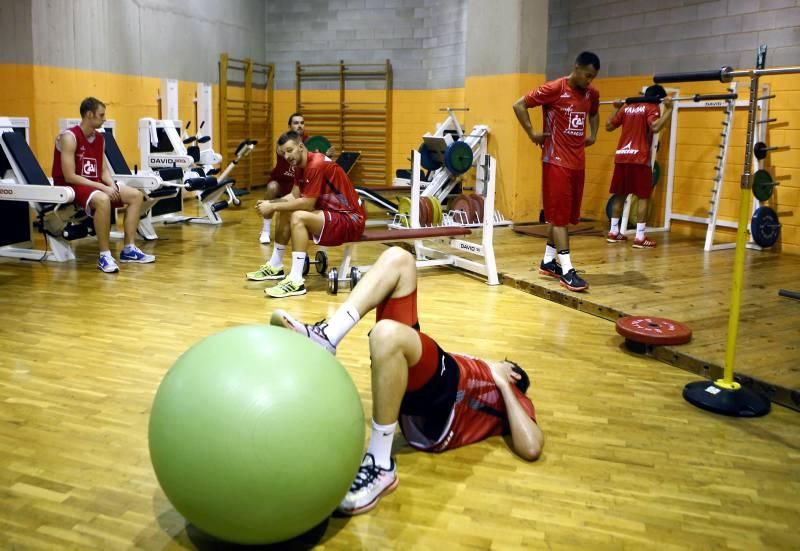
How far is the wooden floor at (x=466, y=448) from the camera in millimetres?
1742

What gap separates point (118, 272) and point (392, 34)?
593 cm

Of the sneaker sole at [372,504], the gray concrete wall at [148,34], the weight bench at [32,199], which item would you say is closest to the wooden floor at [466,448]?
the sneaker sole at [372,504]

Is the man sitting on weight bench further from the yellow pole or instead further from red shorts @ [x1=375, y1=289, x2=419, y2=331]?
the yellow pole

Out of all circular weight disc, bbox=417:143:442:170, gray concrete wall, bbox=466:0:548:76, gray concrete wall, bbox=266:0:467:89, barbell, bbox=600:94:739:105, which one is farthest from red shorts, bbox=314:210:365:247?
gray concrete wall, bbox=266:0:467:89

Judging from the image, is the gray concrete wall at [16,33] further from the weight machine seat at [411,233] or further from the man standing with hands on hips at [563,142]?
the man standing with hands on hips at [563,142]

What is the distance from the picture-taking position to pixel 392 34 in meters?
9.32

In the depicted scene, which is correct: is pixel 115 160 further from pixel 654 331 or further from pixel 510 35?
pixel 654 331

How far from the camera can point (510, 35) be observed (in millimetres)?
6551

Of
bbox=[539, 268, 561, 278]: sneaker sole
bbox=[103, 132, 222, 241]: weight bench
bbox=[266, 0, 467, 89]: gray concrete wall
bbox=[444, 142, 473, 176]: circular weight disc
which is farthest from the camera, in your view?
bbox=[266, 0, 467, 89]: gray concrete wall

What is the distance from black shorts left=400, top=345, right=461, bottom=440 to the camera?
6.53 ft

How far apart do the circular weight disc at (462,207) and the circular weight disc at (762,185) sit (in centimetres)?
203

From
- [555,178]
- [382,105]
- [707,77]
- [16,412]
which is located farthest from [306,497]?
[382,105]

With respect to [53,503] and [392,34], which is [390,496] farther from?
[392,34]

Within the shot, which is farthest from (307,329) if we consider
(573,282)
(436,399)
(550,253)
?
(550,253)
